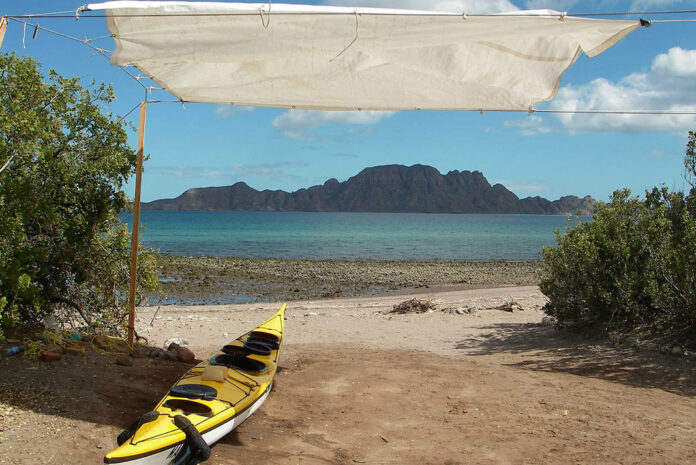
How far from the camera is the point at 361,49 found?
216 inches

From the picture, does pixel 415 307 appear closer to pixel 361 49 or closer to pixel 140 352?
pixel 140 352

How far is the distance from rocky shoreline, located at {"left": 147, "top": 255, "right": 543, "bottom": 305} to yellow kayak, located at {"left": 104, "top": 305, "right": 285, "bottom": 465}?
12103 millimetres

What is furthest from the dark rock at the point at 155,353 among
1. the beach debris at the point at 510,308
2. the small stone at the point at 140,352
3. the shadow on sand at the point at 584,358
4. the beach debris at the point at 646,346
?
the beach debris at the point at 510,308

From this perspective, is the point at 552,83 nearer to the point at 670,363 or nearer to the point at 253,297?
the point at 670,363

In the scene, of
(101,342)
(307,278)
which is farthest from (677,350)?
(307,278)

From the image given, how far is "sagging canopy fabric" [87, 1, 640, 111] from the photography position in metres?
5.01

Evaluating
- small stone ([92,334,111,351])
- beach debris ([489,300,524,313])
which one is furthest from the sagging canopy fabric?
beach debris ([489,300,524,313])

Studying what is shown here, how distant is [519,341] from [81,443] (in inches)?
318

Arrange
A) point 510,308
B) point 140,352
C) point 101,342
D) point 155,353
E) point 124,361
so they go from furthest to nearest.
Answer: point 510,308 → point 155,353 → point 140,352 → point 101,342 → point 124,361

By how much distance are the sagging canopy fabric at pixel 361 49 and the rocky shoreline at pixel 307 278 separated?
1356 cm

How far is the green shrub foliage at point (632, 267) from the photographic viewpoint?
25.8ft

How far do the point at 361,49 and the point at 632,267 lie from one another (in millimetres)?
6586

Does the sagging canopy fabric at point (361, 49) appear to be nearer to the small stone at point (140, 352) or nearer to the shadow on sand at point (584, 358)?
the small stone at point (140, 352)

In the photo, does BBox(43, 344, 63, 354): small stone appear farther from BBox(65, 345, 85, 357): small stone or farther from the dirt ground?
the dirt ground
